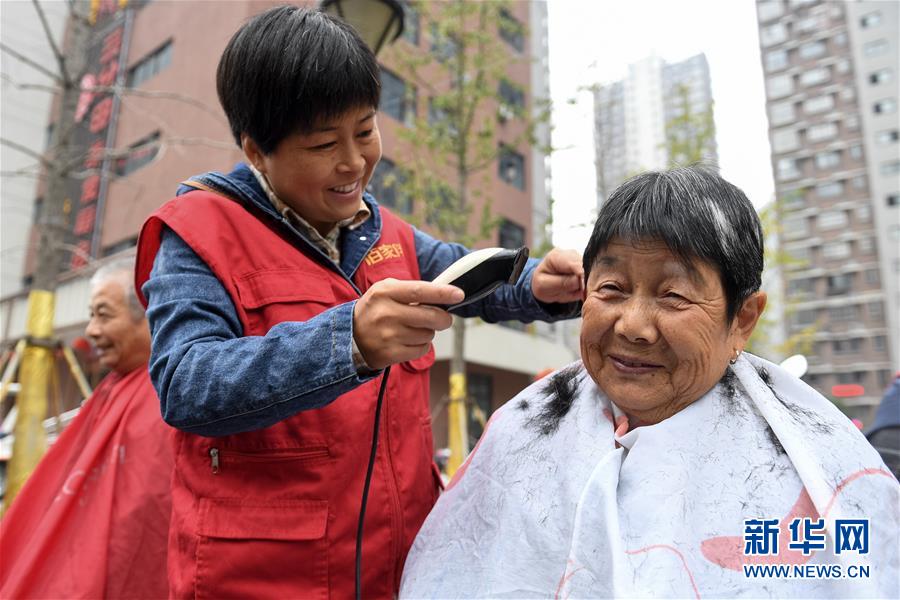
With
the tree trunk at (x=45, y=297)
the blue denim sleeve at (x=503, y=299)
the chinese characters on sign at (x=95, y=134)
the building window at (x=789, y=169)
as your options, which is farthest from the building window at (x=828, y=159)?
the blue denim sleeve at (x=503, y=299)

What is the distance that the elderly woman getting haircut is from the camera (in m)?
1.18

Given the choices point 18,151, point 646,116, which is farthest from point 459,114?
point 646,116

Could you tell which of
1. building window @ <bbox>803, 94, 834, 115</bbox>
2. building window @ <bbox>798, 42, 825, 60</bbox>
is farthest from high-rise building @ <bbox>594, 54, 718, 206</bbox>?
building window @ <bbox>803, 94, 834, 115</bbox>

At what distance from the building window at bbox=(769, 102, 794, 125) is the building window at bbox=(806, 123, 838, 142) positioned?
6.12ft

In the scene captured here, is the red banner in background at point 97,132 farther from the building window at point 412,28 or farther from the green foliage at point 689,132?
the green foliage at point 689,132

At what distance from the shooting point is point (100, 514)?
2123mm

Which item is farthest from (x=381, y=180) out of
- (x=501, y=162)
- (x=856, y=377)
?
(x=856, y=377)

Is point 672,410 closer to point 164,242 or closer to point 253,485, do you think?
point 253,485

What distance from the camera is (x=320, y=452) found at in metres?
1.34

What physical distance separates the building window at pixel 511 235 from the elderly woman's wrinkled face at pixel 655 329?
47.0ft

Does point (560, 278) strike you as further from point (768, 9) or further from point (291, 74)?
point (768, 9)

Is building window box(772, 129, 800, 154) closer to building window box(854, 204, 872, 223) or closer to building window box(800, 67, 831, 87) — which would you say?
building window box(800, 67, 831, 87)

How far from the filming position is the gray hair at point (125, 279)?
278 centimetres

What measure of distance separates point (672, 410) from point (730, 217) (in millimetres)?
441
